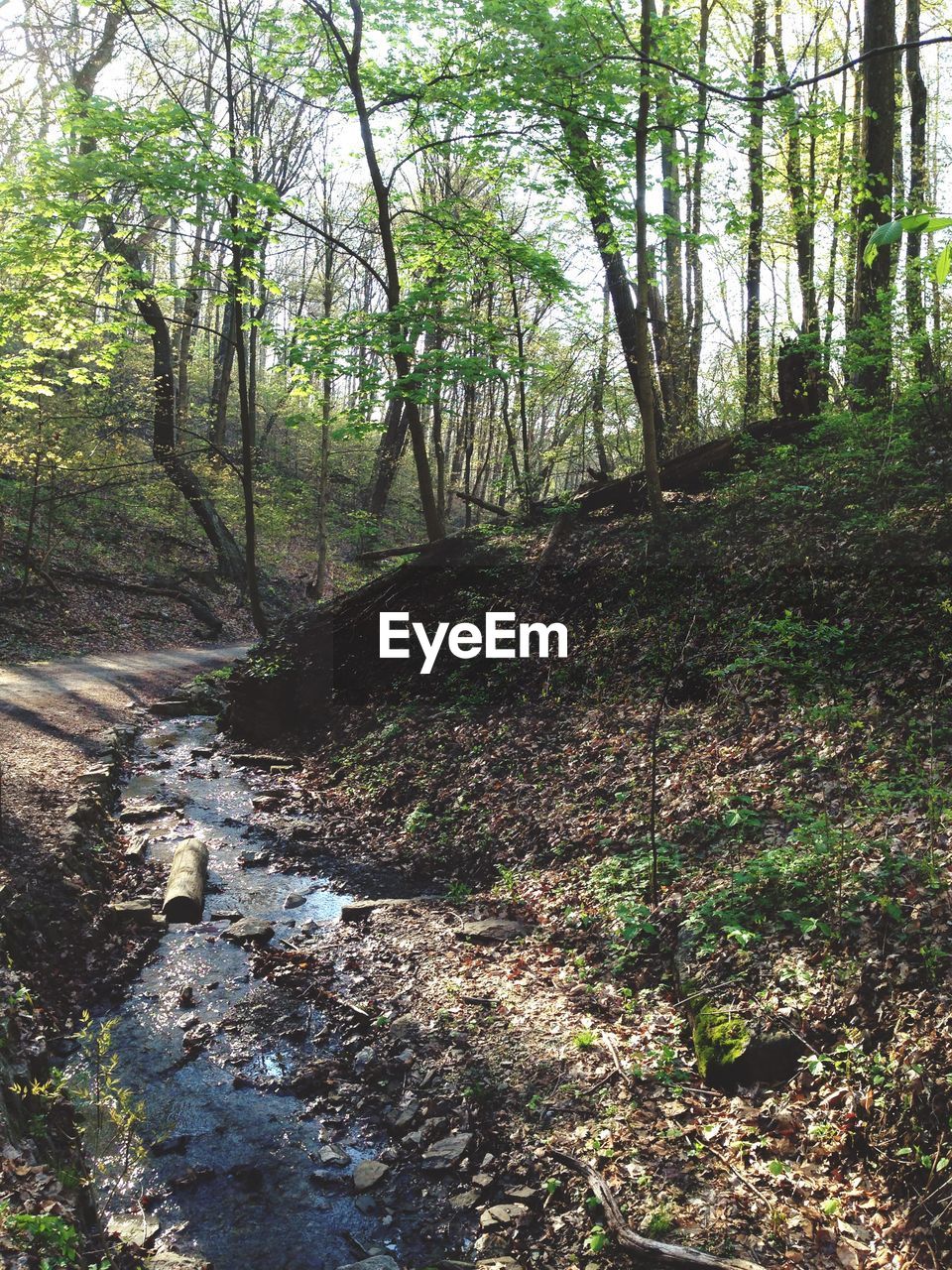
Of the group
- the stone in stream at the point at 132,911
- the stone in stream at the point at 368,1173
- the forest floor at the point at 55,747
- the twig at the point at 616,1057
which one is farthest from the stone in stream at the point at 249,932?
the twig at the point at 616,1057

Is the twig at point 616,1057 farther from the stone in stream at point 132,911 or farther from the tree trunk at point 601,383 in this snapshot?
the tree trunk at point 601,383

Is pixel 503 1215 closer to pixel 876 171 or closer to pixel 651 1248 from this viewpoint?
pixel 651 1248

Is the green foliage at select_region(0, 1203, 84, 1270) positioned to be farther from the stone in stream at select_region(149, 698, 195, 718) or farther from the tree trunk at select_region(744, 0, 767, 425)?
the tree trunk at select_region(744, 0, 767, 425)

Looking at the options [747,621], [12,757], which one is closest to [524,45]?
[747,621]

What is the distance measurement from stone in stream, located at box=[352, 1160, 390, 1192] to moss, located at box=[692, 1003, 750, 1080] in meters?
1.89

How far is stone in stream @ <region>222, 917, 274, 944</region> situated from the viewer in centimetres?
682

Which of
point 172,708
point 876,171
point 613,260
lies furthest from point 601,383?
point 172,708

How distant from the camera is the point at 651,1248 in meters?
3.56

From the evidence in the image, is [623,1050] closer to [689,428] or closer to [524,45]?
[689,428]

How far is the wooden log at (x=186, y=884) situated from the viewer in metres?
7.09

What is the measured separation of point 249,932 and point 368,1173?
2901mm

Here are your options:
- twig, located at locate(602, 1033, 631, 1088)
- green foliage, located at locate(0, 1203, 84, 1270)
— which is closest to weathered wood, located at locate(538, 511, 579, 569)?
twig, located at locate(602, 1033, 631, 1088)

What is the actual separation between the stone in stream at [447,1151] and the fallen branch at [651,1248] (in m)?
0.81

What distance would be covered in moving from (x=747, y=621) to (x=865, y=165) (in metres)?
6.39
